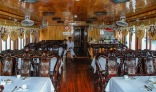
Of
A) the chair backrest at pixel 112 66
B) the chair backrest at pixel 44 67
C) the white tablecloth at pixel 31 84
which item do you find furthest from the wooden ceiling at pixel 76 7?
the white tablecloth at pixel 31 84

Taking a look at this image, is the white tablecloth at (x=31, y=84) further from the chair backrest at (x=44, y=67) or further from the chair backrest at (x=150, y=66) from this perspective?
the chair backrest at (x=150, y=66)

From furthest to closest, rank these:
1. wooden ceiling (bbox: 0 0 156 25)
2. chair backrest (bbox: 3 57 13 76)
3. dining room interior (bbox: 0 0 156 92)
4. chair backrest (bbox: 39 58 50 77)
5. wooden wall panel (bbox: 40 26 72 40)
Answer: wooden wall panel (bbox: 40 26 72 40) → wooden ceiling (bbox: 0 0 156 25) → chair backrest (bbox: 3 57 13 76) → chair backrest (bbox: 39 58 50 77) → dining room interior (bbox: 0 0 156 92)

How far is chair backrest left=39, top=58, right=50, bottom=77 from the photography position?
482cm

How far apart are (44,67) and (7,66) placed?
3.03 ft

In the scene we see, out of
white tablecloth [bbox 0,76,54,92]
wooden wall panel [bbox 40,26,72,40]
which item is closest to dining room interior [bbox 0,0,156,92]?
white tablecloth [bbox 0,76,54,92]

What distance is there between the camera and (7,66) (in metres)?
4.99

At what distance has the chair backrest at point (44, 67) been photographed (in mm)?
4820

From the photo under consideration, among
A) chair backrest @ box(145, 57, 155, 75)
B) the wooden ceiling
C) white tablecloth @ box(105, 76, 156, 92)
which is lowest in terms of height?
white tablecloth @ box(105, 76, 156, 92)

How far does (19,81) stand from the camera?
12.7ft

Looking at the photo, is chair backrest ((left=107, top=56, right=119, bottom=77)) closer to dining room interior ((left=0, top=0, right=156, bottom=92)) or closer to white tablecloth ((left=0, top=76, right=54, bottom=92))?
dining room interior ((left=0, top=0, right=156, bottom=92))

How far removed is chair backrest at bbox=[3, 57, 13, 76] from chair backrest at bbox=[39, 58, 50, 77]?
77 cm

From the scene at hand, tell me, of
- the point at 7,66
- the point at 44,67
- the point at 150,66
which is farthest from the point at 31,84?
the point at 150,66

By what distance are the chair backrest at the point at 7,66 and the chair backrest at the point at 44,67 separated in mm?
767

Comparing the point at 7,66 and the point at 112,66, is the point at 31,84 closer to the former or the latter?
the point at 7,66
